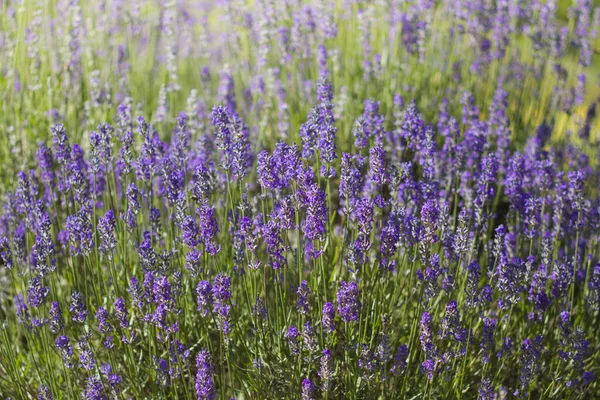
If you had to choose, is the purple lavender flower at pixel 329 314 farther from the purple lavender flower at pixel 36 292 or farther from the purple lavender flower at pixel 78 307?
the purple lavender flower at pixel 36 292

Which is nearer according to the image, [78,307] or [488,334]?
[78,307]

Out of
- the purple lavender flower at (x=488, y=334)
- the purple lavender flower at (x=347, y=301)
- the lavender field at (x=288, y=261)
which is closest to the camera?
the purple lavender flower at (x=347, y=301)

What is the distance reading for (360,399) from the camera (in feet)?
7.77

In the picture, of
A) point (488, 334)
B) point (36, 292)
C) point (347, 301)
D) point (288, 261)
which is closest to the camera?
point (347, 301)

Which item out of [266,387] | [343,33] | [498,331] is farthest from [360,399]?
[343,33]

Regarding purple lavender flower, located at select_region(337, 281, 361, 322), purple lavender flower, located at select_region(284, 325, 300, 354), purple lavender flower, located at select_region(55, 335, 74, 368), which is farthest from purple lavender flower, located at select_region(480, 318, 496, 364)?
purple lavender flower, located at select_region(55, 335, 74, 368)

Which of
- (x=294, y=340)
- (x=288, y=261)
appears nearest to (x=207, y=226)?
(x=294, y=340)

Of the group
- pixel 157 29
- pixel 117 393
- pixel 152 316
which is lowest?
pixel 117 393

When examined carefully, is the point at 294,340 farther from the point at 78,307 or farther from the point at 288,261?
the point at 288,261

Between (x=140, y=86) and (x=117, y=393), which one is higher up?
(x=140, y=86)

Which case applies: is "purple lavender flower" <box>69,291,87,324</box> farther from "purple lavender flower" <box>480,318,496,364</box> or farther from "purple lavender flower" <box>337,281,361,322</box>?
"purple lavender flower" <box>480,318,496,364</box>

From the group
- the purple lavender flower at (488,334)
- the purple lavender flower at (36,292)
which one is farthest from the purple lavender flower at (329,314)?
the purple lavender flower at (36,292)

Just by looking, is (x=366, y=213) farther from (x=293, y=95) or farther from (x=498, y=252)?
(x=293, y=95)

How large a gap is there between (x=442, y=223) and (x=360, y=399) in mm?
729
